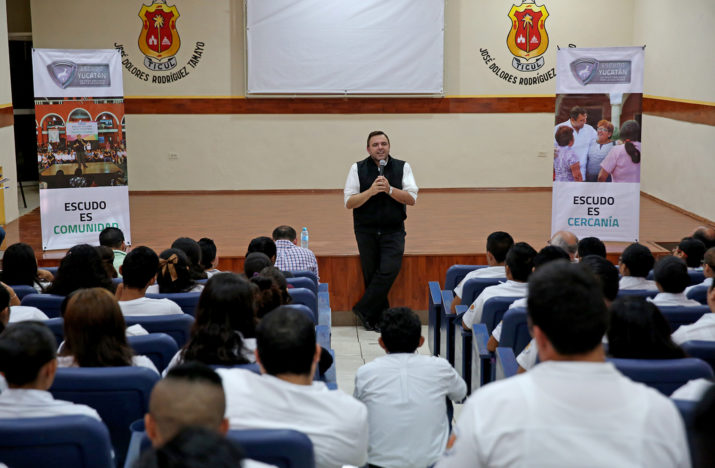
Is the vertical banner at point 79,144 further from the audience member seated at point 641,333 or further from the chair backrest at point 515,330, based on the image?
the audience member seated at point 641,333

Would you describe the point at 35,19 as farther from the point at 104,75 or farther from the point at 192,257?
the point at 192,257

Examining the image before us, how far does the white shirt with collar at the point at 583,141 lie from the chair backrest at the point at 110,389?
16.6ft

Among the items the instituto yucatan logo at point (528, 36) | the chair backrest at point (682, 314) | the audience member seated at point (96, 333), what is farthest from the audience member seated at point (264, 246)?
the instituto yucatan logo at point (528, 36)

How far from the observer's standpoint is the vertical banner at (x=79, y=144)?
712cm

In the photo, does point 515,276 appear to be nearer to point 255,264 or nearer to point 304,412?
point 255,264

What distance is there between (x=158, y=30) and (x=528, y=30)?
15.4 ft

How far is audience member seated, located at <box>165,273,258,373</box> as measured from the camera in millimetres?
3062

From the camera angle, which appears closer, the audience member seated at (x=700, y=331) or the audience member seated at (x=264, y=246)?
the audience member seated at (x=700, y=331)

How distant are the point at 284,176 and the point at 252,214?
1878mm

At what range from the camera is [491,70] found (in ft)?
36.6

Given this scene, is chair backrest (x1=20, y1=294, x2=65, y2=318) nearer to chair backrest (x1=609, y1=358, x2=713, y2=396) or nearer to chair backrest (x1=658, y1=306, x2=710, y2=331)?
chair backrest (x1=609, y1=358, x2=713, y2=396)

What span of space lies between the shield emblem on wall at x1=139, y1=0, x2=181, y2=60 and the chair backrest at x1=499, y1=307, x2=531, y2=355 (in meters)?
8.07

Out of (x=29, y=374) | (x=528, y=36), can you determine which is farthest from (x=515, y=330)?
(x=528, y=36)

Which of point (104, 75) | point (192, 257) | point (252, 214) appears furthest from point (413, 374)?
point (252, 214)
